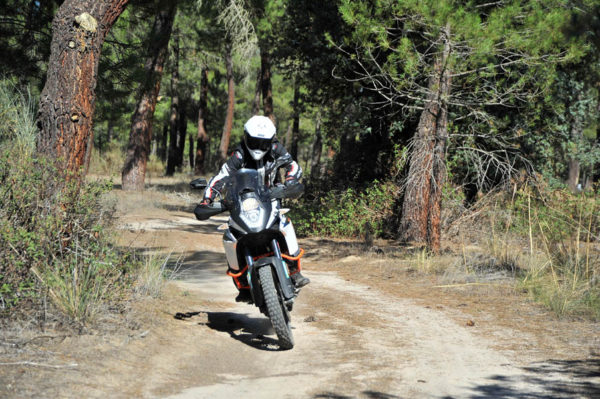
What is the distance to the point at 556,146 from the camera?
1897cm

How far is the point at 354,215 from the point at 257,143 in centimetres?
999

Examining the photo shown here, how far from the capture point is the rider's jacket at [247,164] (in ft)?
21.6

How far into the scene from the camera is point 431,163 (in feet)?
41.1

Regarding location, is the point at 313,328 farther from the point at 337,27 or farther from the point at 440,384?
the point at 337,27

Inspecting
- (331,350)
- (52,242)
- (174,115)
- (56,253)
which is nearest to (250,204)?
(331,350)

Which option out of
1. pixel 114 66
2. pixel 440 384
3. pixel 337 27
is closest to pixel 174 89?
pixel 337 27

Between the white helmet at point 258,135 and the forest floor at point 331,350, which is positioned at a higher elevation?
the white helmet at point 258,135

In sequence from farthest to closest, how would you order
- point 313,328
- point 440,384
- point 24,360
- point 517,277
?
point 517,277
point 313,328
point 440,384
point 24,360

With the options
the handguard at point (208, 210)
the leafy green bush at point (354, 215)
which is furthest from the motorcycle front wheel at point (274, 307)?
the leafy green bush at point (354, 215)

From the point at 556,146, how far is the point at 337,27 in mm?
7512

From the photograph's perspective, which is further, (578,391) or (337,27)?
(337,27)

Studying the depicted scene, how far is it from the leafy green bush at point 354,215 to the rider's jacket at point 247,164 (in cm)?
881

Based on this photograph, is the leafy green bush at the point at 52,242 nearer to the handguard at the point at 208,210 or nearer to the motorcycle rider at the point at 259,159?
the handguard at the point at 208,210

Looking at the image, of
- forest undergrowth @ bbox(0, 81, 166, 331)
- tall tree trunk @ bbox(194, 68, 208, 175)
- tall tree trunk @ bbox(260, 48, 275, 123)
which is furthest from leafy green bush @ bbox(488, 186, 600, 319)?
tall tree trunk @ bbox(194, 68, 208, 175)
